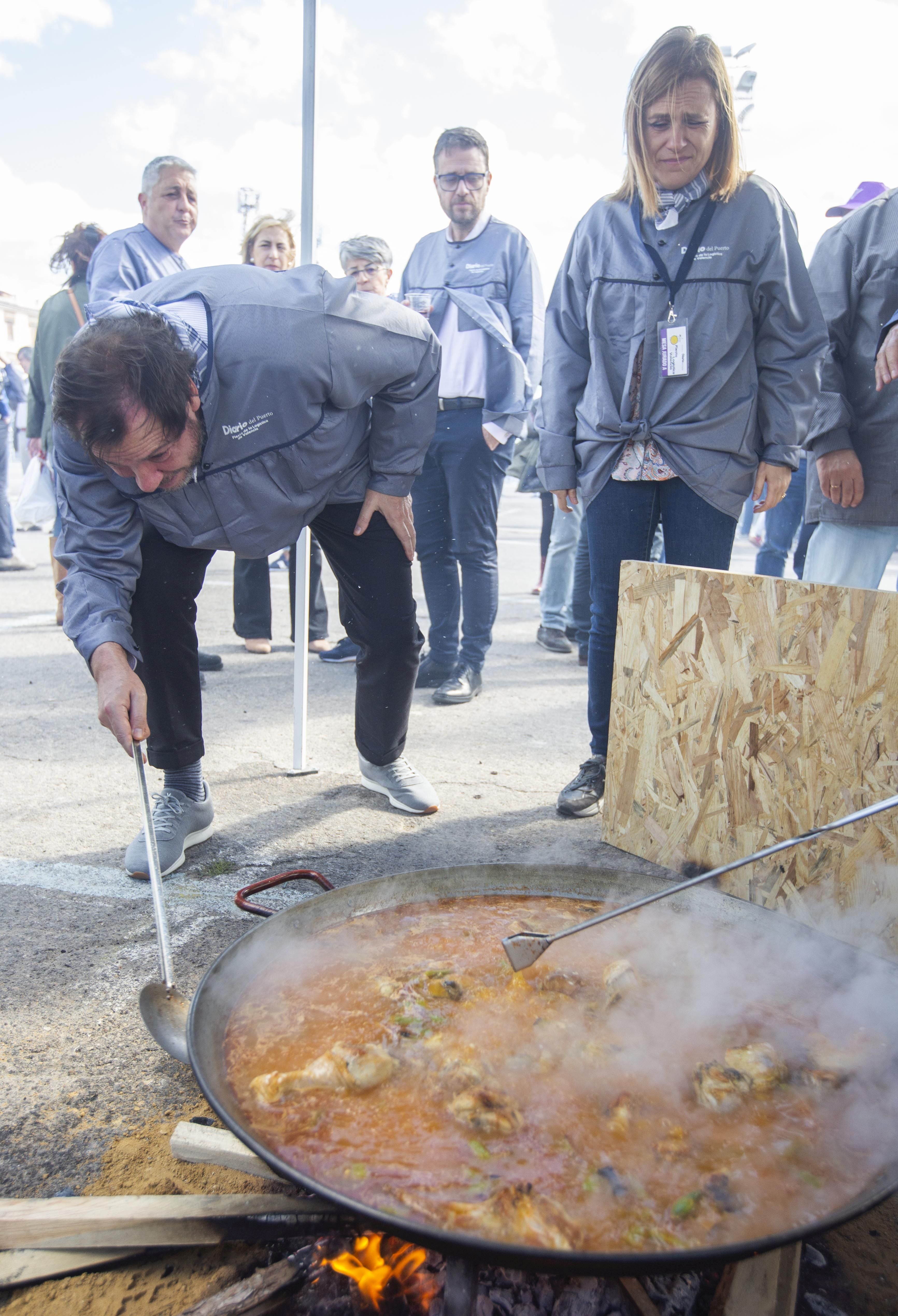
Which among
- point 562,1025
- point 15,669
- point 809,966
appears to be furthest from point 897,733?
point 15,669

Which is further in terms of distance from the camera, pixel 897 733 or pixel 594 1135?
pixel 897 733

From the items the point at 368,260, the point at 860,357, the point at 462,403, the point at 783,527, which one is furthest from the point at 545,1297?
the point at 783,527

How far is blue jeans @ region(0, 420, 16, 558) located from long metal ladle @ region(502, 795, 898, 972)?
288 inches

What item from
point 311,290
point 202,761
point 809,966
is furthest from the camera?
point 202,761

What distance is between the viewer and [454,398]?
4191 mm

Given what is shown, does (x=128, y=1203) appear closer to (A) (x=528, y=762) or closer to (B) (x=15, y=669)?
(A) (x=528, y=762)

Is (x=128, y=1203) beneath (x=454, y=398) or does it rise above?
beneath

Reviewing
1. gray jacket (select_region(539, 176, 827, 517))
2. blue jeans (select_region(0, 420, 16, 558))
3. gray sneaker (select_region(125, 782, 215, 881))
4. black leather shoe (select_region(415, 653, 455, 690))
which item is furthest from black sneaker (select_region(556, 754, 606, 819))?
blue jeans (select_region(0, 420, 16, 558))

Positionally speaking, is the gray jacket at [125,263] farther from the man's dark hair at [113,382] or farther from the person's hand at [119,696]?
the person's hand at [119,696]

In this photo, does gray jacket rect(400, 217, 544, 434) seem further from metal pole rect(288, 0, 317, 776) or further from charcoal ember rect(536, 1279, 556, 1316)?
charcoal ember rect(536, 1279, 556, 1316)

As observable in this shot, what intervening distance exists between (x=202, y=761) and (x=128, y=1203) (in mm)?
2338

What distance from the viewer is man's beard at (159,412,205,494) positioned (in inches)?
83.6

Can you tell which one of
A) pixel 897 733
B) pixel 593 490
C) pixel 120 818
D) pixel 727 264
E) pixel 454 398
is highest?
pixel 727 264

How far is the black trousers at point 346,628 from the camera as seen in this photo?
2570 millimetres
